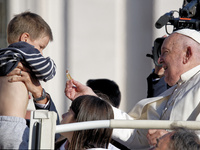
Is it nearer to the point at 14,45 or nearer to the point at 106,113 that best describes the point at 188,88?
the point at 106,113

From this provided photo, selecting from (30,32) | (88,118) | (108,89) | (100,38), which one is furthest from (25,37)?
(100,38)

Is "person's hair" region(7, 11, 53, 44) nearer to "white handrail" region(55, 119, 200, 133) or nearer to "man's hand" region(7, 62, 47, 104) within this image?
"man's hand" region(7, 62, 47, 104)

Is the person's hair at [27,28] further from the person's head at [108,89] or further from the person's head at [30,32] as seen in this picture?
the person's head at [108,89]

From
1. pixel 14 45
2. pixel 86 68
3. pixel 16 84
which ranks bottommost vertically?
A: pixel 86 68

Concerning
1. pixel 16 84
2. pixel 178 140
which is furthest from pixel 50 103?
pixel 178 140

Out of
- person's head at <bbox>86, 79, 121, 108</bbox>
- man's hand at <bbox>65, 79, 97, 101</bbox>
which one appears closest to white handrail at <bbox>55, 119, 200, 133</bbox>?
man's hand at <bbox>65, 79, 97, 101</bbox>

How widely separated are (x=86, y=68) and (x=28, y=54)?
140 inches

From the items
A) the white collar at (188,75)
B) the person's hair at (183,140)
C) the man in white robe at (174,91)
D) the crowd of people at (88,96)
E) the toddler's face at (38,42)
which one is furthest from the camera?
the white collar at (188,75)

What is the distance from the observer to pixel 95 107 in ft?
11.1

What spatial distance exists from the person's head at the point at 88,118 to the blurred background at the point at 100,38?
3392 mm

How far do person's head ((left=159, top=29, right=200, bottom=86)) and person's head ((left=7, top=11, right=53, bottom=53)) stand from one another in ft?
3.36

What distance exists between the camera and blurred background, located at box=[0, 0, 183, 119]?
22.6ft

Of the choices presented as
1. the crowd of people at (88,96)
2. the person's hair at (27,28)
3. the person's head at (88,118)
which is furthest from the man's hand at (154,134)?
the person's hair at (27,28)

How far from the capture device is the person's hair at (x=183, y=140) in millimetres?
2625
